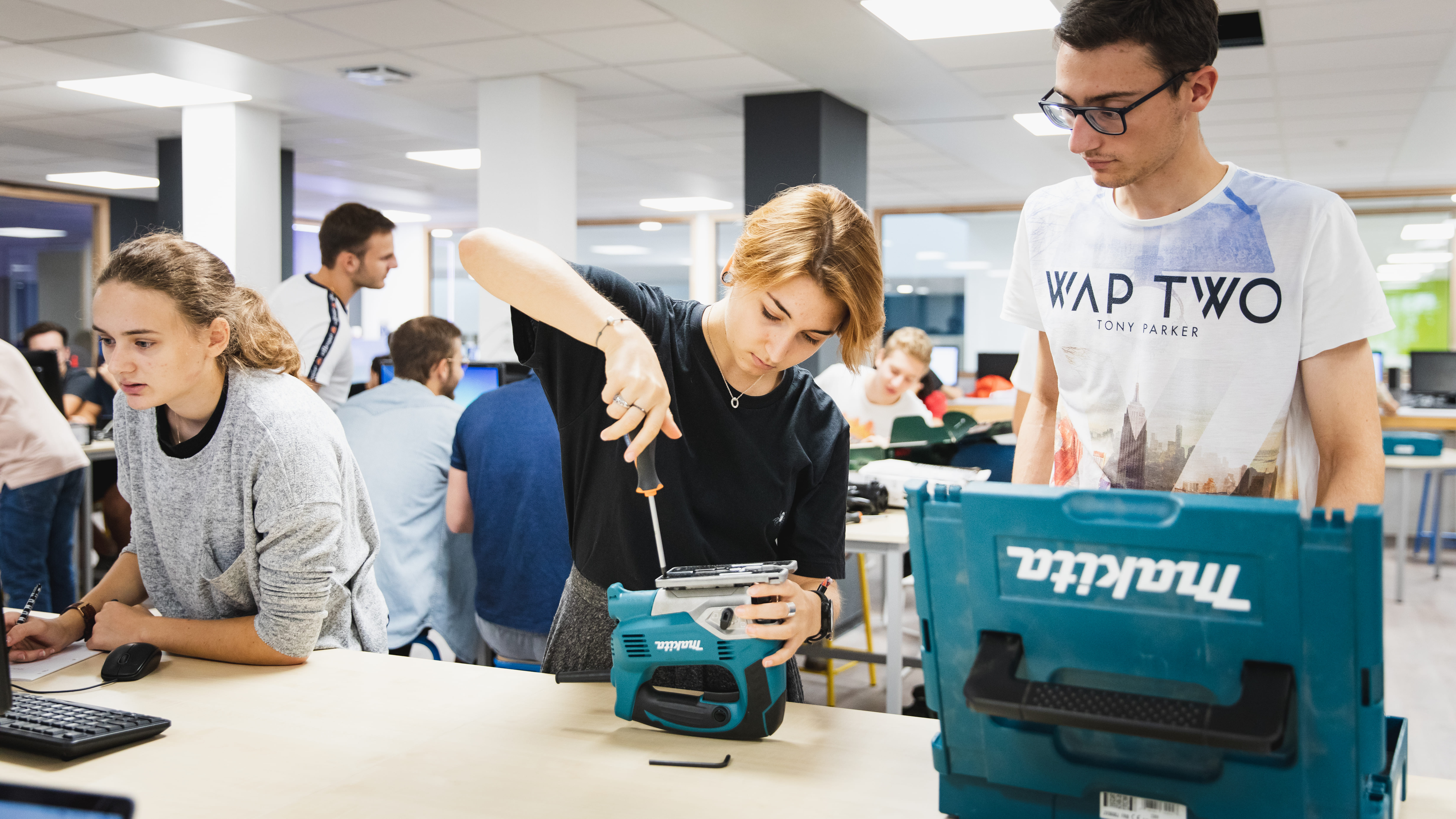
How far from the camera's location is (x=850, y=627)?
368 cm

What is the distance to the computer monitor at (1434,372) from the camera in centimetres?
827

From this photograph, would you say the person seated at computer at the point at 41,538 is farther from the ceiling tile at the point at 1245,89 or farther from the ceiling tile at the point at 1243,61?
Answer: the ceiling tile at the point at 1245,89

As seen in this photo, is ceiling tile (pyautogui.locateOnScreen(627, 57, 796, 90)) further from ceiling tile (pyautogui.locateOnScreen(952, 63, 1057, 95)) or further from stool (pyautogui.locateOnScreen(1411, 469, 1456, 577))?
stool (pyautogui.locateOnScreen(1411, 469, 1456, 577))

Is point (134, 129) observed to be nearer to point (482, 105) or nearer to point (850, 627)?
point (482, 105)

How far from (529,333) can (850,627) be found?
2.59m

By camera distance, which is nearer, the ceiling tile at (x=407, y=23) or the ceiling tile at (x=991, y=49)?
the ceiling tile at (x=407, y=23)

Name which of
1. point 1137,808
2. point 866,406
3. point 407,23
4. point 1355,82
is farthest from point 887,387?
point 1137,808

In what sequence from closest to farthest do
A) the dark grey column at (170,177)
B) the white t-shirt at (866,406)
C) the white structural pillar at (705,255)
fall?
the white t-shirt at (866,406) < the dark grey column at (170,177) < the white structural pillar at (705,255)

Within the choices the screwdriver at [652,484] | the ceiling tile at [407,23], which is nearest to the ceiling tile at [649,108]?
the ceiling tile at [407,23]

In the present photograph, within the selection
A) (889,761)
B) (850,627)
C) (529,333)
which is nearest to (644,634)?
(889,761)

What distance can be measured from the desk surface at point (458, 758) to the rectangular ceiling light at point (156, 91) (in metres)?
5.53

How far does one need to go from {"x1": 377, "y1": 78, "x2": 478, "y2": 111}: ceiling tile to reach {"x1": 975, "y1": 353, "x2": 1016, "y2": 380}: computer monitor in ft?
17.3

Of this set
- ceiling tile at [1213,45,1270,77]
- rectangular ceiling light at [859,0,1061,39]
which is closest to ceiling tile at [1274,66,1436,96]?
ceiling tile at [1213,45,1270,77]

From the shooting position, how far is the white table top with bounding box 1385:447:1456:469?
5277mm
